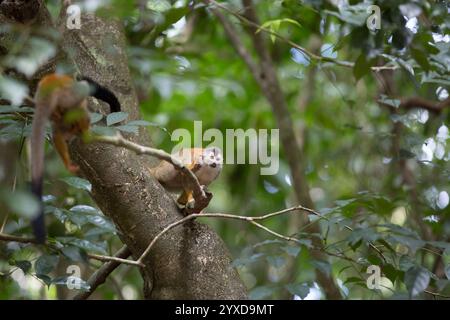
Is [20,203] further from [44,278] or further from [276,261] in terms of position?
[276,261]

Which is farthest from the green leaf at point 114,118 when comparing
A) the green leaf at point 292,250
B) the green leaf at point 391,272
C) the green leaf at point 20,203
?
the green leaf at point 391,272

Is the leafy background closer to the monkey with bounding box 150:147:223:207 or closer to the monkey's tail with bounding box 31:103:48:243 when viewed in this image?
the monkey's tail with bounding box 31:103:48:243

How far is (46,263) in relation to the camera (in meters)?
2.24

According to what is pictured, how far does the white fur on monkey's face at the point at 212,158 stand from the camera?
3.51 meters

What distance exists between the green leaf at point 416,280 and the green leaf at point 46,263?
1.27m

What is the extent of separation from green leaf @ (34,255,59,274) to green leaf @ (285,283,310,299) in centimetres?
102

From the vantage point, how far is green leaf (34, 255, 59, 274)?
7.31 ft

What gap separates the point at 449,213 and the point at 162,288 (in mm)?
1463

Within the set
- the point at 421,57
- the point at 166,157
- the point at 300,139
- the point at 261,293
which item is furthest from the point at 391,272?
the point at 300,139

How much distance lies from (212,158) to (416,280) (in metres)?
1.61

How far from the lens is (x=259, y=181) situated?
5336 mm

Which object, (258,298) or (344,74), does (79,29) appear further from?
(344,74)

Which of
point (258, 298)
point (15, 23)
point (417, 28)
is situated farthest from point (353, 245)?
point (15, 23)

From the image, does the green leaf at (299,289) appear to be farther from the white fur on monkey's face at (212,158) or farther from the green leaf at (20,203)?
the green leaf at (20,203)
